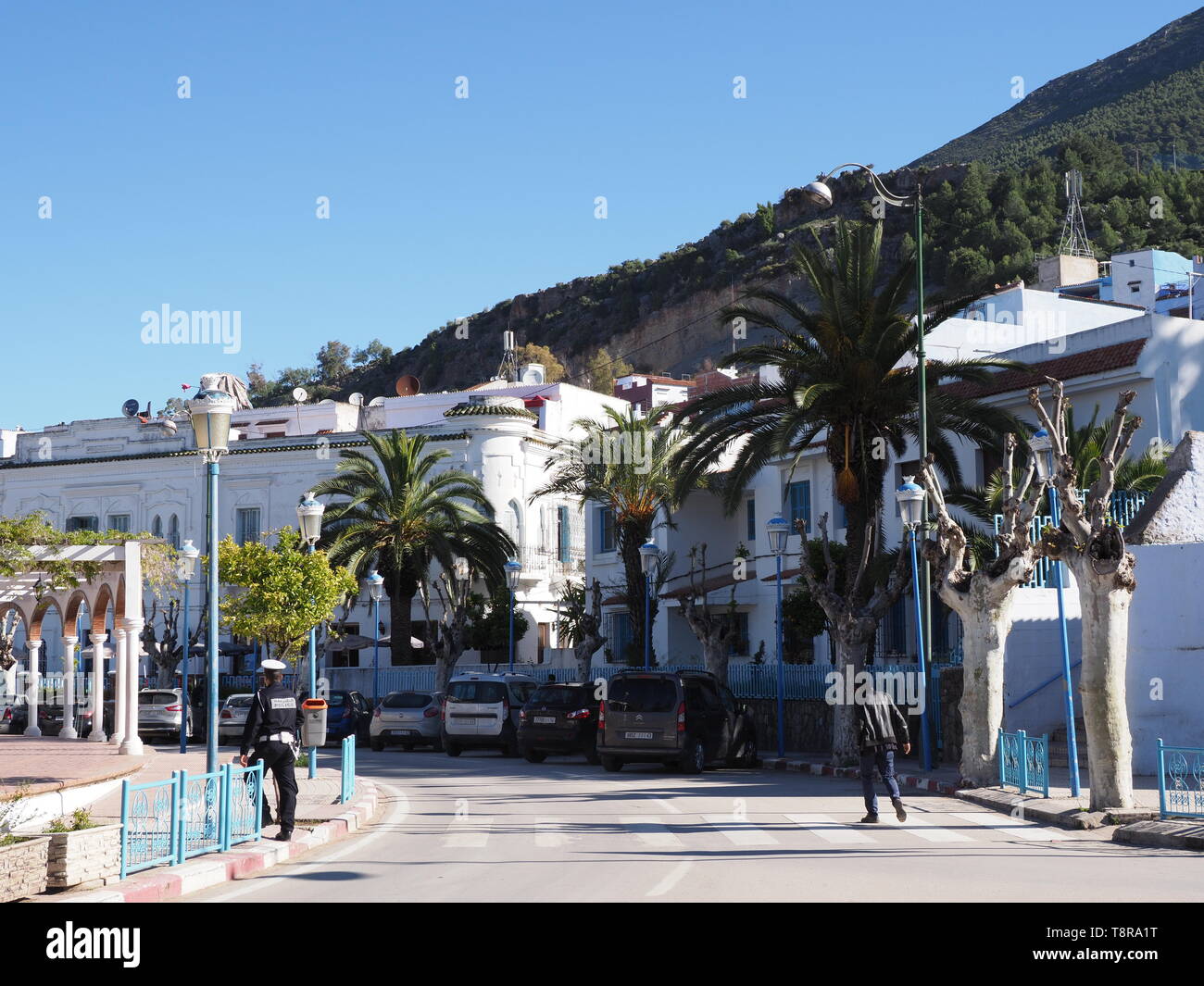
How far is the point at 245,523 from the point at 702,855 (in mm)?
45699

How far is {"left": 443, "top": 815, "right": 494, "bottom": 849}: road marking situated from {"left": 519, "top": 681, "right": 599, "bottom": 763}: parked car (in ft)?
33.5

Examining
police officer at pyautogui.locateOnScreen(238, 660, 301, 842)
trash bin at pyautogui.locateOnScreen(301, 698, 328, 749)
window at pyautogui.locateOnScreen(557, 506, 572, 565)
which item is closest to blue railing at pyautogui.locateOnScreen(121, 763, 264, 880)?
police officer at pyautogui.locateOnScreen(238, 660, 301, 842)

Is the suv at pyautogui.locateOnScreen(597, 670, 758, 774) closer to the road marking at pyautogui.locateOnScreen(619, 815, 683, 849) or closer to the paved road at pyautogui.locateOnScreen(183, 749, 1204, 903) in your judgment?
the paved road at pyautogui.locateOnScreen(183, 749, 1204, 903)

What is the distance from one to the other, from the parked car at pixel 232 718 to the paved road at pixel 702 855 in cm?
1305

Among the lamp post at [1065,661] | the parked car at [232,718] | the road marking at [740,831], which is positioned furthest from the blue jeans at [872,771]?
the parked car at [232,718]

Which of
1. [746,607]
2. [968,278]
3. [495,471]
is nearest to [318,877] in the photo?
[746,607]

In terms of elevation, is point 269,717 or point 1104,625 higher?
point 1104,625

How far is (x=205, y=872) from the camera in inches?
432

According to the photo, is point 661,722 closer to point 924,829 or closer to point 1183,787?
point 924,829

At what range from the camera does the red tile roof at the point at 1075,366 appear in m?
32.4

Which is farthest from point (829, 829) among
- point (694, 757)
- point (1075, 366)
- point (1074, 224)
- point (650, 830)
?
point (1074, 224)

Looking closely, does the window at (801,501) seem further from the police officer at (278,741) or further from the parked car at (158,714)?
the police officer at (278,741)
